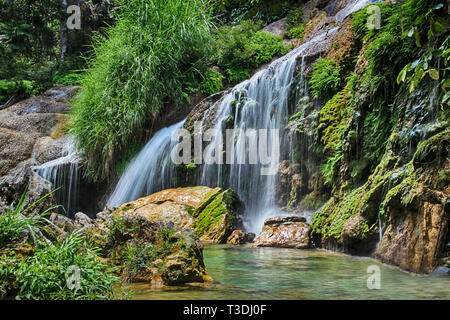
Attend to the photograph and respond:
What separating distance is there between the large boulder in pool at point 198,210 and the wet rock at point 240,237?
0.15 metres

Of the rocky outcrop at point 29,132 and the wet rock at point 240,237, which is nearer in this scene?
the wet rock at point 240,237

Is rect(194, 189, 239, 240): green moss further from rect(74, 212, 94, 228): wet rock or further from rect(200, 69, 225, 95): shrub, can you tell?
rect(200, 69, 225, 95): shrub

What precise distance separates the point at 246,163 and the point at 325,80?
2654 mm

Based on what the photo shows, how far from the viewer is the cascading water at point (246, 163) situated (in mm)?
8758

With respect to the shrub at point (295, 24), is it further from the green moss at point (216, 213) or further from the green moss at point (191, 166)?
the green moss at point (216, 213)

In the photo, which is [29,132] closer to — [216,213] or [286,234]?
[216,213]

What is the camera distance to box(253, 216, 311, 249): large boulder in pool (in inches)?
248

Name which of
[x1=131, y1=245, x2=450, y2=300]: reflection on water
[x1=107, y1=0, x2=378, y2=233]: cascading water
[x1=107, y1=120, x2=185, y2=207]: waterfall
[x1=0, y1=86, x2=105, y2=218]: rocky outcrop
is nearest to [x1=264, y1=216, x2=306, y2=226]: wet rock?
[x1=107, y1=0, x2=378, y2=233]: cascading water

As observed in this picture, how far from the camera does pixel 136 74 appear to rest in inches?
450

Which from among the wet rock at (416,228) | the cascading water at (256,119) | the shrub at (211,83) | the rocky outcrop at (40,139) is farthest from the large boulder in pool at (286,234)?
the rocky outcrop at (40,139)

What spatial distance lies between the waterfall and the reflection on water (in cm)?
543

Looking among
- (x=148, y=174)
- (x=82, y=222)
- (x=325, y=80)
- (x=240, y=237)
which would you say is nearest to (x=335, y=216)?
(x=240, y=237)

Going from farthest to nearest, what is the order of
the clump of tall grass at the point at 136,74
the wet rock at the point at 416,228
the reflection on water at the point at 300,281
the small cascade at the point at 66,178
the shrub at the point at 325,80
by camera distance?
the small cascade at the point at 66,178
the clump of tall grass at the point at 136,74
the shrub at the point at 325,80
the wet rock at the point at 416,228
the reflection on water at the point at 300,281
